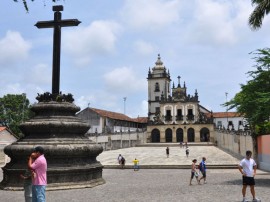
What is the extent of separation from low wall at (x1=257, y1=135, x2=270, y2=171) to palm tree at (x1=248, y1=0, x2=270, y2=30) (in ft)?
23.3

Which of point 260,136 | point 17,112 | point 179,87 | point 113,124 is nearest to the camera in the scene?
point 260,136

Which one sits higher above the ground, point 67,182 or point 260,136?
point 260,136

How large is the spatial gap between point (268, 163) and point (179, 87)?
5183cm

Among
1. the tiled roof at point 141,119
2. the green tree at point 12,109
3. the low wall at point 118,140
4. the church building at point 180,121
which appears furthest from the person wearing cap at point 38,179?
the tiled roof at point 141,119

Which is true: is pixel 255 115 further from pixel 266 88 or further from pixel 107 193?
pixel 107 193

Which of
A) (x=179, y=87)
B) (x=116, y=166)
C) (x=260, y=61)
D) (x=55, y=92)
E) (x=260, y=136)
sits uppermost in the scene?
(x=179, y=87)

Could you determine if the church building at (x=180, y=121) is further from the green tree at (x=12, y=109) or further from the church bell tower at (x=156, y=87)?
the green tree at (x=12, y=109)

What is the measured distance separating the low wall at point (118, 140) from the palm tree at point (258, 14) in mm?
26866

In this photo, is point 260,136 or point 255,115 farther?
point 260,136

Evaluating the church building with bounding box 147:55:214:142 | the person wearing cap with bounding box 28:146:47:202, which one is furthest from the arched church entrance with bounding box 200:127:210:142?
the person wearing cap with bounding box 28:146:47:202

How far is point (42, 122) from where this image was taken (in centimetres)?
1042

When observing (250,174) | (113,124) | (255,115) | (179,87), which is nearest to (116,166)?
(255,115)

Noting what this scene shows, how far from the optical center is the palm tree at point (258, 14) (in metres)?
13.5

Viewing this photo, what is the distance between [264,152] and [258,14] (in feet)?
28.8
